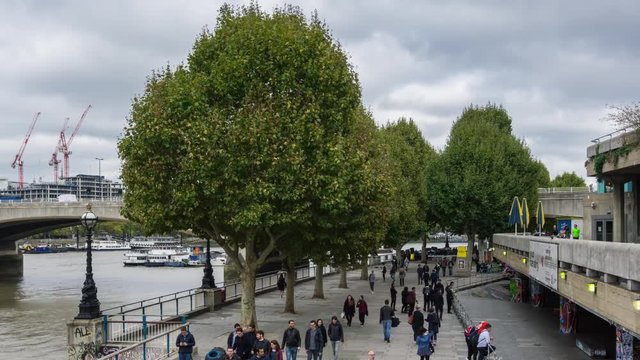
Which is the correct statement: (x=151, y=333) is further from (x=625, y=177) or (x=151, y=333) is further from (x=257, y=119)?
(x=625, y=177)

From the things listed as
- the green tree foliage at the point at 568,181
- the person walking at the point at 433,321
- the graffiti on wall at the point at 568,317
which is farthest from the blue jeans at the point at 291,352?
the green tree foliage at the point at 568,181

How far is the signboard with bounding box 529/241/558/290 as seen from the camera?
21844 mm

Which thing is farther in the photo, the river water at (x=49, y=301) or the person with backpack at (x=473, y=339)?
the river water at (x=49, y=301)

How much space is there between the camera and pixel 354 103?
87.1 ft

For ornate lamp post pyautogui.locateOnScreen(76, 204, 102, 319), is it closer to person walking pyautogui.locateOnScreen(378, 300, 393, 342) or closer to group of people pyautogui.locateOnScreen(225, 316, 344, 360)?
group of people pyautogui.locateOnScreen(225, 316, 344, 360)

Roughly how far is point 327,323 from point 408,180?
3343 centimetres

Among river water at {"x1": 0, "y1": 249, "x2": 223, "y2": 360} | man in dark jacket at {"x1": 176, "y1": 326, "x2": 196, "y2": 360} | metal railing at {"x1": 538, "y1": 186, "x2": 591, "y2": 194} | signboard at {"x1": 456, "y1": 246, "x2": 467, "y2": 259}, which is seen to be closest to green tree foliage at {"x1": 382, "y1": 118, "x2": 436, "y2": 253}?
signboard at {"x1": 456, "y1": 246, "x2": 467, "y2": 259}

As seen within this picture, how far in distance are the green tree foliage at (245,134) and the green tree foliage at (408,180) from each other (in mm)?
19995

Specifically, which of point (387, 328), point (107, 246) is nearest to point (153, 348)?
point (387, 328)

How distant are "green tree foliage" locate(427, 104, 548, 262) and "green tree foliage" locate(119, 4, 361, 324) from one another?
108 ft

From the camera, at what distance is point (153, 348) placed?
2103 centimetres

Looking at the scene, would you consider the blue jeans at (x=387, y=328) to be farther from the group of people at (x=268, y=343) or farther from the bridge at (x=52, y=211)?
the bridge at (x=52, y=211)

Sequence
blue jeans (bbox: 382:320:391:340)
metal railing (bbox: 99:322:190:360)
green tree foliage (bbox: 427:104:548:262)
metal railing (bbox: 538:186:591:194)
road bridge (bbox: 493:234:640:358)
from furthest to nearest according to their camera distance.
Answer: metal railing (bbox: 538:186:591:194) → green tree foliage (bbox: 427:104:548:262) → blue jeans (bbox: 382:320:391:340) → metal railing (bbox: 99:322:190:360) → road bridge (bbox: 493:234:640:358)

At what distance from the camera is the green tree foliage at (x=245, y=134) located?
2341 cm
